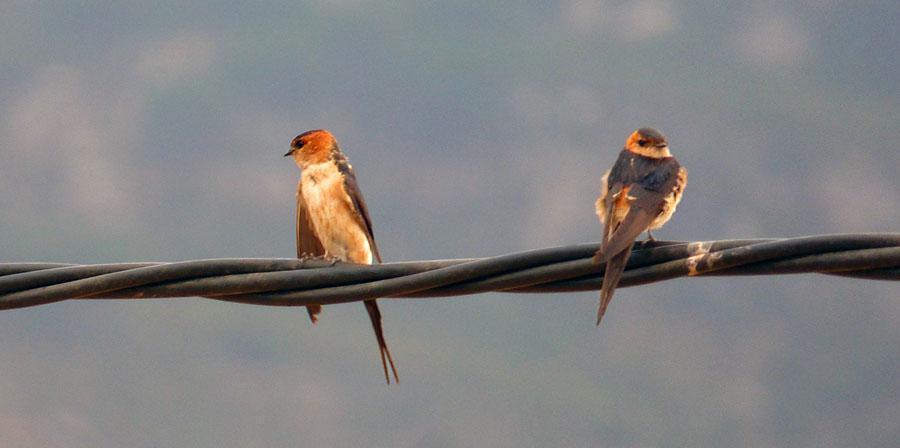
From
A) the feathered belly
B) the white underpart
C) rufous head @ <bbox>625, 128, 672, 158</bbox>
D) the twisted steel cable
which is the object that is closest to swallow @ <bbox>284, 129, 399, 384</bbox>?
the white underpart

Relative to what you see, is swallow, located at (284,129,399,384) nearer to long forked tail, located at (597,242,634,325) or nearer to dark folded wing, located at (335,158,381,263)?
dark folded wing, located at (335,158,381,263)

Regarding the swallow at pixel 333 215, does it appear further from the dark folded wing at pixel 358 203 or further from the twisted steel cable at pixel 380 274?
the twisted steel cable at pixel 380 274

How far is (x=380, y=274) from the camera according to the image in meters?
3.76

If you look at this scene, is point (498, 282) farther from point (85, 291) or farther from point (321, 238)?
point (321, 238)

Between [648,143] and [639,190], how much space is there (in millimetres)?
918

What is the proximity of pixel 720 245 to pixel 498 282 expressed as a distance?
716 millimetres

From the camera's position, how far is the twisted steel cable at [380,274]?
12.0 ft

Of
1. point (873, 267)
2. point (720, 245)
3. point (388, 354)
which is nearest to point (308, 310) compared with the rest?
point (388, 354)

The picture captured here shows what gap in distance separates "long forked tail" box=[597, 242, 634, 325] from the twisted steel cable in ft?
0.08

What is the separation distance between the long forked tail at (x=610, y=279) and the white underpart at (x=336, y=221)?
2.87m

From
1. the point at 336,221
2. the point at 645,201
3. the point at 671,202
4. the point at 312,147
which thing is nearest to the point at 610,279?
the point at 645,201

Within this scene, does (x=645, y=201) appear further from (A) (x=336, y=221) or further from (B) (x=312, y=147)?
(B) (x=312, y=147)

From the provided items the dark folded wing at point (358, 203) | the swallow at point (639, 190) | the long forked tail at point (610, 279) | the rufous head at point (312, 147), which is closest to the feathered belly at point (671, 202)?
the swallow at point (639, 190)

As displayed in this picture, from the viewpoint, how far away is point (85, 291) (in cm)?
377
